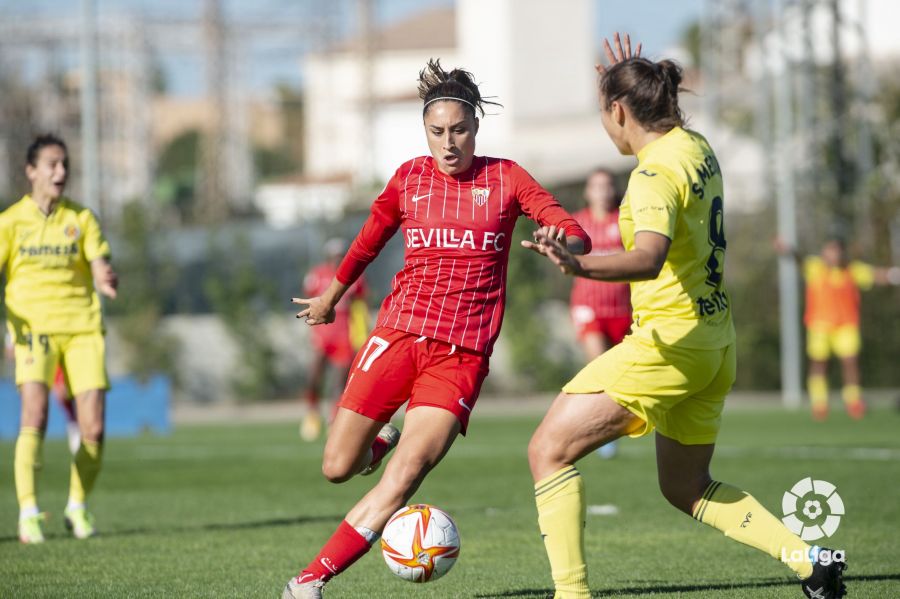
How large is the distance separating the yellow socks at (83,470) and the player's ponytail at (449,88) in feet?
12.4

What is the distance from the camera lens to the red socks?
5.79 m

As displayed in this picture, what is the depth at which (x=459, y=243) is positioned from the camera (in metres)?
6.11

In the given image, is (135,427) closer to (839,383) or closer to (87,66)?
(87,66)

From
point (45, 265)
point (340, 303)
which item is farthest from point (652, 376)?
point (340, 303)

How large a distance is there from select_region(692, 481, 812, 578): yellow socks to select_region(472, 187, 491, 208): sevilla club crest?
1.62 meters

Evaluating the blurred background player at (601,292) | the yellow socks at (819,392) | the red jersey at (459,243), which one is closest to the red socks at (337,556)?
the red jersey at (459,243)

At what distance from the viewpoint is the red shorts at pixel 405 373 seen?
19.8 ft

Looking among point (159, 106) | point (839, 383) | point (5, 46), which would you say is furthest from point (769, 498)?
point (159, 106)

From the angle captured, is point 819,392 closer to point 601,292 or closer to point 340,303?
point 340,303

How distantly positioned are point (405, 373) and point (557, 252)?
136 cm

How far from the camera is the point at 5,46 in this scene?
→ 188 feet

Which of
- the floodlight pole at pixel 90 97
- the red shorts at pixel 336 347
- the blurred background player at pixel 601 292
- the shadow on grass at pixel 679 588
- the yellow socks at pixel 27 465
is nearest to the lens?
the shadow on grass at pixel 679 588

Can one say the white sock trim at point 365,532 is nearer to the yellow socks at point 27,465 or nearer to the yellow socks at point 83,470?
the yellow socks at point 83,470

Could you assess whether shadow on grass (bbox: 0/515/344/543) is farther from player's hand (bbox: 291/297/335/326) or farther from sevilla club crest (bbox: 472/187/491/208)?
sevilla club crest (bbox: 472/187/491/208)
